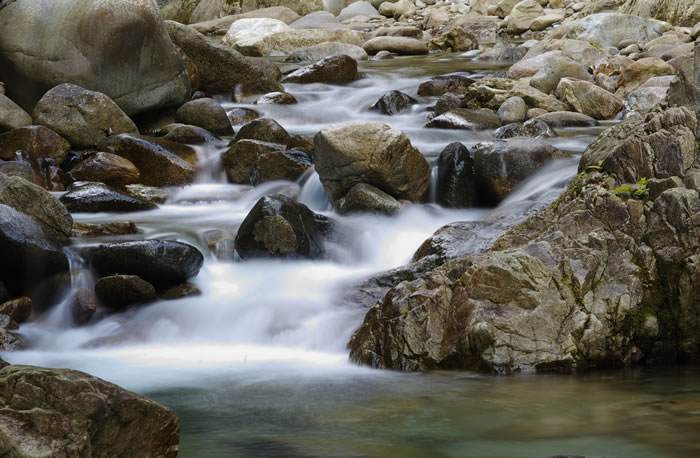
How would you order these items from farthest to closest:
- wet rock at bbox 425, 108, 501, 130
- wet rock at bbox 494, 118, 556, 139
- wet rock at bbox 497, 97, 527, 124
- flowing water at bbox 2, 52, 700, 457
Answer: wet rock at bbox 497, 97, 527, 124 < wet rock at bbox 425, 108, 501, 130 < wet rock at bbox 494, 118, 556, 139 < flowing water at bbox 2, 52, 700, 457

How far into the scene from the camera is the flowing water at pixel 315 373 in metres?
3.43

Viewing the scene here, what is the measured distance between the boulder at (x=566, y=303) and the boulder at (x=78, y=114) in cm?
659

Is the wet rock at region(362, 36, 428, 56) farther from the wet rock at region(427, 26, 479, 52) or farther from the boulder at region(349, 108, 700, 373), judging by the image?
the boulder at region(349, 108, 700, 373)

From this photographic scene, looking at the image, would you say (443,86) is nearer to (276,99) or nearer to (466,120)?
(466,120)

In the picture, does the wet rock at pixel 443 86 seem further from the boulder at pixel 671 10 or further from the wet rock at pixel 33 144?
the boulder at pixel 671 10

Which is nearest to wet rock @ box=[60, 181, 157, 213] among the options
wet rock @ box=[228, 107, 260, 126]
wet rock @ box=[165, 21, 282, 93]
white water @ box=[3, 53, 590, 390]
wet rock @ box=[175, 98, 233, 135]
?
white water @ box=[3, 53, 590, 390]

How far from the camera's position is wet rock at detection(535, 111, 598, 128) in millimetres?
10914

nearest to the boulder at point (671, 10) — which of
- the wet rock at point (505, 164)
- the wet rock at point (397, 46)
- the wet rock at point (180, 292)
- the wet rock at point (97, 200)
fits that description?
the wet rock at point (397, 46)

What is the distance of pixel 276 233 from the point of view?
7.04m

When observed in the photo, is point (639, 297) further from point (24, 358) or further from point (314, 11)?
point (314, 11)

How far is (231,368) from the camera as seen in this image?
5164 millimetres

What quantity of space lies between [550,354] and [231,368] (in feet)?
7.05

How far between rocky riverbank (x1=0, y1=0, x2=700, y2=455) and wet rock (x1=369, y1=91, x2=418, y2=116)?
0.10ft

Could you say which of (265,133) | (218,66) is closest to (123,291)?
(265,133)
